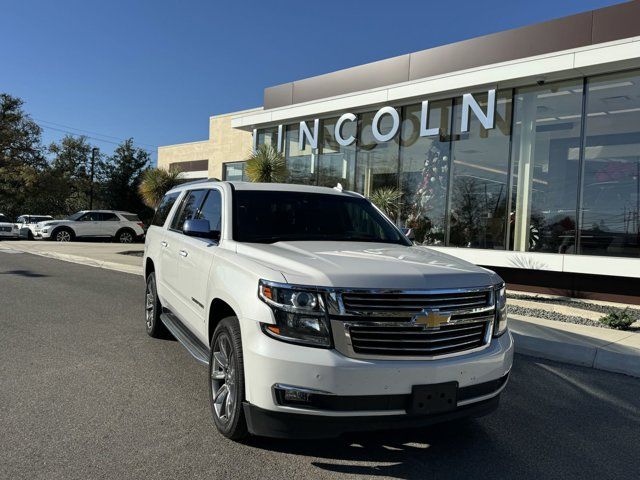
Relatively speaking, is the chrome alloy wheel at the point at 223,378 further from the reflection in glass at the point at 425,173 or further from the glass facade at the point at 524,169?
the reflection in glass at the point at 425,173

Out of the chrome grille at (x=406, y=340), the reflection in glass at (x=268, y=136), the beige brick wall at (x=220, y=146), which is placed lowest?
the chrome grille at (x=406, y=340)

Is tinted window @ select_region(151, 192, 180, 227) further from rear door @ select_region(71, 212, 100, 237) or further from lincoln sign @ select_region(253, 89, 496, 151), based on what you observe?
rear door @ select_region(71, 212, 100, 237)

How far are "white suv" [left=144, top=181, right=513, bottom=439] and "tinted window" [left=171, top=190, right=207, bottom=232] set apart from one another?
146 cm

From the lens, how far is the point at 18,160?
42.6m

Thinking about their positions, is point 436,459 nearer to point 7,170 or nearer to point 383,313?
point 383,313

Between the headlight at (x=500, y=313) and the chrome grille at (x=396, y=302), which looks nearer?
the chrome grille at (x=396, y=302)

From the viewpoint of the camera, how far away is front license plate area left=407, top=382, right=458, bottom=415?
2.96 meters

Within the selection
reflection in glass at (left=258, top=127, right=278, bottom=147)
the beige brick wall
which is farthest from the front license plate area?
the beige brick wall

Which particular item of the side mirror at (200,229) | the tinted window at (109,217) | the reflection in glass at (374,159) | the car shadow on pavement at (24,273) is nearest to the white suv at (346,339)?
the side mirror at (200,229)

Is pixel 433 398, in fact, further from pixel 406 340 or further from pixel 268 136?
pixel 268 136

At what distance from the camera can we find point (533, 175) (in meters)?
12.2

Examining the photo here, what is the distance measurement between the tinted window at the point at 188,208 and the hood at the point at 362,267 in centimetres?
163

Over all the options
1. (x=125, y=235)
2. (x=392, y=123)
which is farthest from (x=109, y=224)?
(x=392, y=123)

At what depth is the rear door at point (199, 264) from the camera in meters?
4.13
